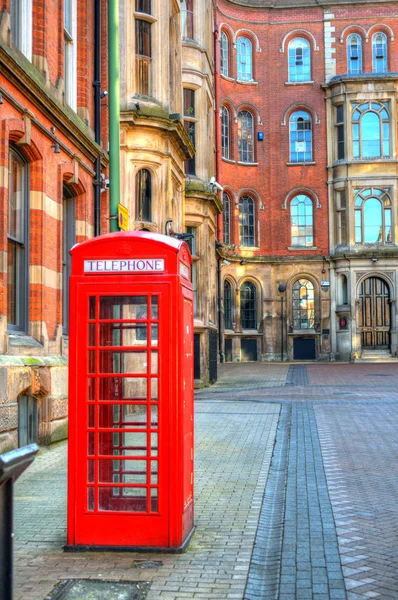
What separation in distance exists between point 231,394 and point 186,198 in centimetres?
699

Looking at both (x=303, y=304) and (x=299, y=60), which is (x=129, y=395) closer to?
(x=303, y=304)

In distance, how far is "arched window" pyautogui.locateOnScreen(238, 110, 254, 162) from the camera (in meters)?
44.1

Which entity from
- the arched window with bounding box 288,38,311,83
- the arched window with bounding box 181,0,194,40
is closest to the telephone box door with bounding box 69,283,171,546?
the arched window with bounding box 181,0,194,40

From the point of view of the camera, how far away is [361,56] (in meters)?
44.4

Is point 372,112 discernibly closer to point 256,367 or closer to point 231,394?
point 256,367

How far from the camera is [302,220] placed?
4441cm

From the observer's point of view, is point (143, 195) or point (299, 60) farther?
point (299, 60)

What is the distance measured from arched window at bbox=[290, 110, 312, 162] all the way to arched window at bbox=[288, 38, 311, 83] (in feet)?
6.49

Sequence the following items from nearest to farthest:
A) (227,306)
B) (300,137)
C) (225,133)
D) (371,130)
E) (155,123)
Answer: (155,123)
(227,306)
(225,133)
(371,130)
(300,137)

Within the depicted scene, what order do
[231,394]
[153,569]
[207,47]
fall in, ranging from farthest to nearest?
[207,47] → [231,394] → [153,569]

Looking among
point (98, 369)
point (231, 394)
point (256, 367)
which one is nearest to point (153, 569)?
point (98, 369)

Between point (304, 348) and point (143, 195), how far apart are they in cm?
2525

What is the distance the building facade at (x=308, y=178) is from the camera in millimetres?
42469

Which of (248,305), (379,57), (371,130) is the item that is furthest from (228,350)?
(379,57)
